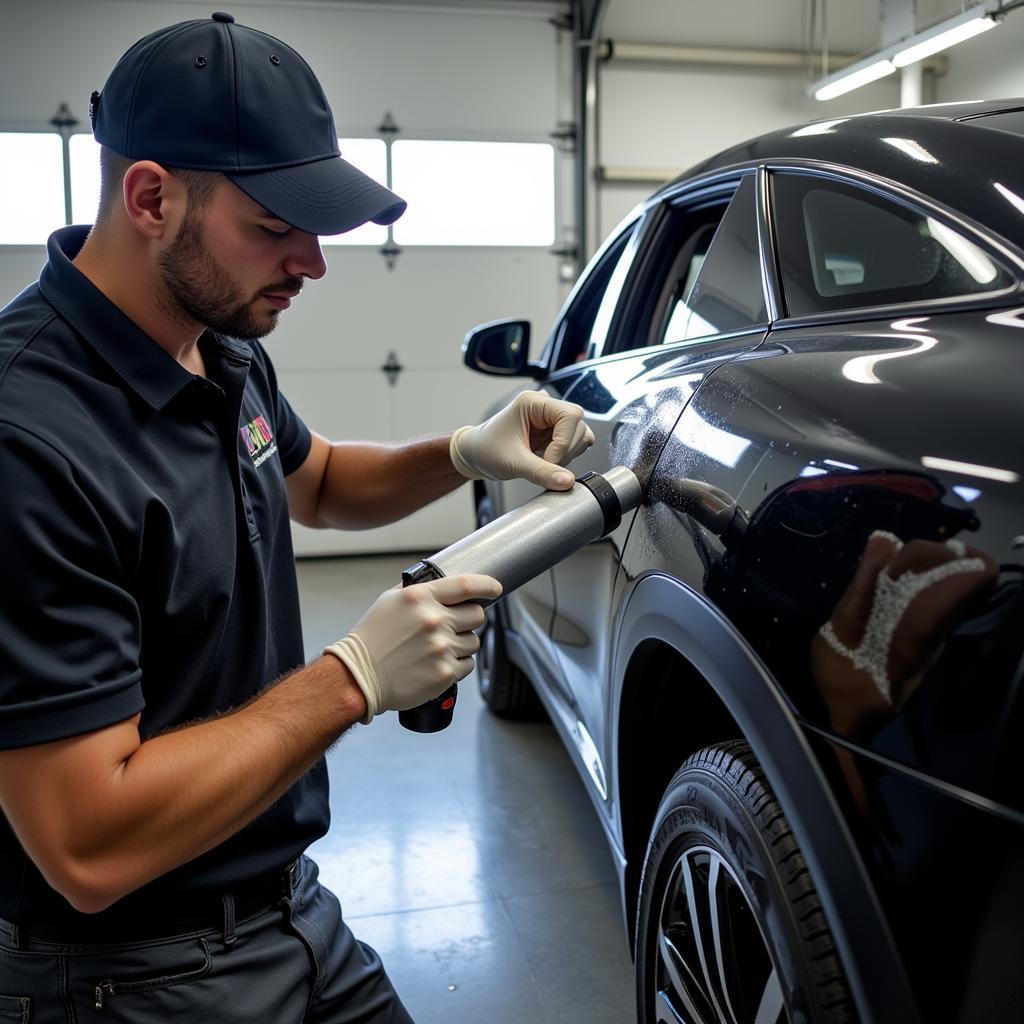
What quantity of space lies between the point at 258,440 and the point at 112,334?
1.21 ft

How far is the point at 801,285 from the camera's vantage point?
152 cm

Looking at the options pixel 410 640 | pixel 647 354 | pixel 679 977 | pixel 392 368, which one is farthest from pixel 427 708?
pixel 392 368

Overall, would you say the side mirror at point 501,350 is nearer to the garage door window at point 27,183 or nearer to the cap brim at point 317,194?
the cap brim at point 317,194

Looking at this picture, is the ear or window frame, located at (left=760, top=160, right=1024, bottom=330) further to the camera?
the ear

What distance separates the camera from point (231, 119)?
1.29 meters

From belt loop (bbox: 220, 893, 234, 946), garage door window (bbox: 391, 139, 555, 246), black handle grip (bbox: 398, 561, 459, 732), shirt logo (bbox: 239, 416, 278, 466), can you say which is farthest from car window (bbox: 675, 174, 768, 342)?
garage door window (bbox: 391, 139, 555, 246)

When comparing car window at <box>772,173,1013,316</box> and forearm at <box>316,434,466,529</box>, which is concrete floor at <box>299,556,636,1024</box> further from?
car window at <box>772,173,1013,316</box>

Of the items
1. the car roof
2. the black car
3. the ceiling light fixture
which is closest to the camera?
the black car

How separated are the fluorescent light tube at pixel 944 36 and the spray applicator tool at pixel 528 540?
5.52 meters

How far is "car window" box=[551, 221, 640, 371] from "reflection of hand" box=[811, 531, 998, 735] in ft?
4.93

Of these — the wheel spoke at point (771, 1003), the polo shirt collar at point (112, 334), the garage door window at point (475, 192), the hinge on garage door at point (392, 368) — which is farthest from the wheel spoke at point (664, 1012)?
the garage door window at point (475, 192)

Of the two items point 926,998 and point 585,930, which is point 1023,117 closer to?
point 926,998

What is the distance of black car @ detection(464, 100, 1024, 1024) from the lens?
2.86 ft

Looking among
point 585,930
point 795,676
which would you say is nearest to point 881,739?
point 795,676
